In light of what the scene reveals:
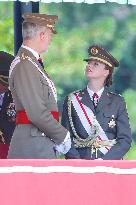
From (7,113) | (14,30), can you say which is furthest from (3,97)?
(14,30)

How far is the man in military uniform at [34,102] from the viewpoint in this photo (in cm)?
430

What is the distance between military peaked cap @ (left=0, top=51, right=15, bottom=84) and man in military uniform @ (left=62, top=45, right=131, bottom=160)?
447mm

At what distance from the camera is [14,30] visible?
576cm

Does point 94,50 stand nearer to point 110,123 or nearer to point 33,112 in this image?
point 110,123

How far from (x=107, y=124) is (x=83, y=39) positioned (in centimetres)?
132

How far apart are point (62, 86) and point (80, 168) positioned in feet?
7.85

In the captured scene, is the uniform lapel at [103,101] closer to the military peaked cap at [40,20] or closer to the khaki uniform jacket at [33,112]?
the khaki uniform jacket at [33,112]

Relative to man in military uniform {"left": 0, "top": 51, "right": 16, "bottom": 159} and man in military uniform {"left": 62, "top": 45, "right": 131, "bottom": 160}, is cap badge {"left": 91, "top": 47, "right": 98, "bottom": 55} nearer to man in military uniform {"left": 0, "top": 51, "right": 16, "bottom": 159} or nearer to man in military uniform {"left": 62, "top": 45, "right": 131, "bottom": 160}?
man in military uniform {"left": 62, "top": 45, "right": 131, "bottom": 160}

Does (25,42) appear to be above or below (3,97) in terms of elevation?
above

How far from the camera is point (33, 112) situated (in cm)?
427

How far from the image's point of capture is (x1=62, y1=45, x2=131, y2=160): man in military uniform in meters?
4.89

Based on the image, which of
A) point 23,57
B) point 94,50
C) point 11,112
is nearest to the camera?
point 23,57

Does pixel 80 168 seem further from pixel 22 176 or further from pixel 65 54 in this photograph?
pixel 65 54

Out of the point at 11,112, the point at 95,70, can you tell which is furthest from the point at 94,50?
the point at 11,112
